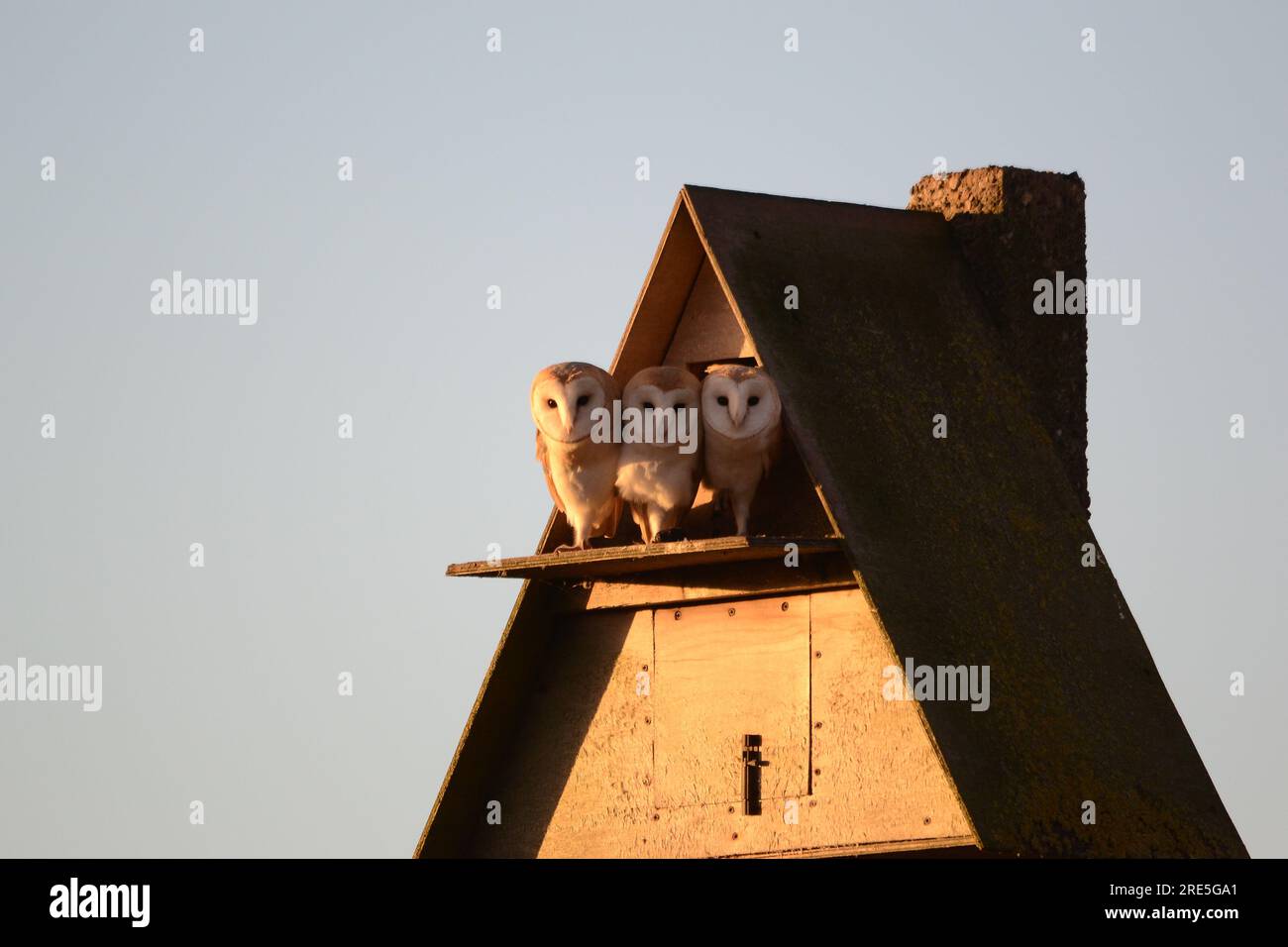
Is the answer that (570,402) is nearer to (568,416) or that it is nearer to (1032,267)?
(568,416)

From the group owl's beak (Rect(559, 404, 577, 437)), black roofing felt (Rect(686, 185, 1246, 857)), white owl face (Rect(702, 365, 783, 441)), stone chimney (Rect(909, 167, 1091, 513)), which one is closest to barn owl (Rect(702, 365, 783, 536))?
white owl face (Rect(702, 365, 783, 441))

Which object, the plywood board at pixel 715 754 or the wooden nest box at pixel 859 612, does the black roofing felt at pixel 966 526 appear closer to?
the wooden nest box at pixel 859 612

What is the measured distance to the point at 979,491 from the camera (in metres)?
21.4

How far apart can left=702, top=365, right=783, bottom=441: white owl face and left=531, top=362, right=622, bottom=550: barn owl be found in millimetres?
721

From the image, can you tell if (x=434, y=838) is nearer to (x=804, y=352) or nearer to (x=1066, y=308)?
(x=804, y=352)

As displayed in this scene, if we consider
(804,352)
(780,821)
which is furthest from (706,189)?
(780,821)

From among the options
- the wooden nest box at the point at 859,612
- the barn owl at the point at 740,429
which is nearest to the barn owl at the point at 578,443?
the wooden nest box at the point at 859,612

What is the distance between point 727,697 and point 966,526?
194 cm

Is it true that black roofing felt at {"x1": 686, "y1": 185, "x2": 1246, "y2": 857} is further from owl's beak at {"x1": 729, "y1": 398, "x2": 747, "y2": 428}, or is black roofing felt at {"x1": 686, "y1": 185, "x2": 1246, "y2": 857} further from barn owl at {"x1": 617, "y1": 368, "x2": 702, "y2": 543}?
barn owl at {"x1": 617, "y1": 368, "x2": 702, "y2": 543}

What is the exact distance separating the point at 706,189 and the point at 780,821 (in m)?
4.24

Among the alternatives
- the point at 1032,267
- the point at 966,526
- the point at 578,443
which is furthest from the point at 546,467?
the point at 1032,267

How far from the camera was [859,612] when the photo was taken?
66.2ft

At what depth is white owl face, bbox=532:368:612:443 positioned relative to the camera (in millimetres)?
20312

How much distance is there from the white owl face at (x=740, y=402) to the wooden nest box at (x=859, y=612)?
21cm
